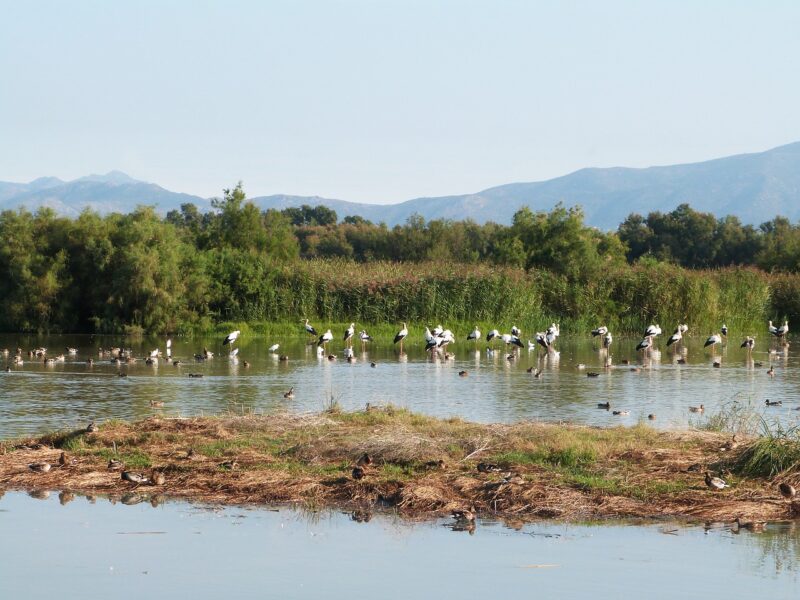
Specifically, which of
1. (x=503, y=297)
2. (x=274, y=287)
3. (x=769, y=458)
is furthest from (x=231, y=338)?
(x=769, y=458)

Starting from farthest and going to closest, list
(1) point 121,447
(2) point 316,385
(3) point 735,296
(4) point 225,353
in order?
(3) point 735,296
(4) point 225,353
(2) point 316,385
(1) point 121,447

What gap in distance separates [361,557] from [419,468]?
2569 millimetres

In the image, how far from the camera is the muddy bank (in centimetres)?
1198

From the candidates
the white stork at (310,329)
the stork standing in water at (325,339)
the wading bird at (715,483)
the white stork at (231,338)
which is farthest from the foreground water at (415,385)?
the wading bird at (715,483)

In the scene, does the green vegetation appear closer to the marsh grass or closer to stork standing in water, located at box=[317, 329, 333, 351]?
stork standing in water, located at box=[317, 329, 333, 351]

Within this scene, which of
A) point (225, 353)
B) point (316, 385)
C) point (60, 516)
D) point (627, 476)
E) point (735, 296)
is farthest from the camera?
point (735, 296)

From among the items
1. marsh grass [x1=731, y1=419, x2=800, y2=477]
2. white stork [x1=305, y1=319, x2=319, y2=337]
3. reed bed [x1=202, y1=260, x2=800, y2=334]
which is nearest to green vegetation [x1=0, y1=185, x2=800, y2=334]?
reed bed [x1=202, y1=260, x2=800, y2=334]

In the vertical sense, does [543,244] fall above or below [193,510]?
above

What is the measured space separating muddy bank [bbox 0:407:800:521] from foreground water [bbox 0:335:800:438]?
289 centimetres

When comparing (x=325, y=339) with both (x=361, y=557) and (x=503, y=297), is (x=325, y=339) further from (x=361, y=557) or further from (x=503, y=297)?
(x=361, y=557)

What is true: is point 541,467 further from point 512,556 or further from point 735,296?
point 735,296

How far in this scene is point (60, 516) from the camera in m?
11.9

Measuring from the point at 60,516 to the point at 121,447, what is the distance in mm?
2584

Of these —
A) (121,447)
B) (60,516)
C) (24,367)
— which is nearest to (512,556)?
(60,516)
